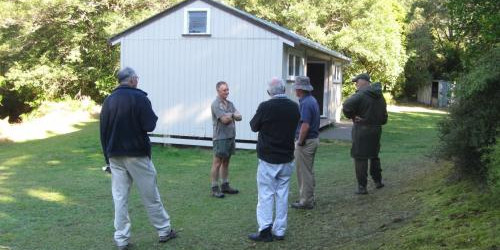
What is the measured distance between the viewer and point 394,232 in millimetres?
5379

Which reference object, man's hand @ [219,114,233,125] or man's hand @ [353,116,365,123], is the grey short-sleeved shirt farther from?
man's hand @ [353,116,365,123]

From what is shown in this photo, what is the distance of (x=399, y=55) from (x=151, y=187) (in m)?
27.5

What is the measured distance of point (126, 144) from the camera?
5555 mm

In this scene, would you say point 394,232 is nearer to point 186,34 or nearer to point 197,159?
point 197,159

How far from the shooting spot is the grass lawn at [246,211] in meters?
5.25

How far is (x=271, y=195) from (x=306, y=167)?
4.47 ft

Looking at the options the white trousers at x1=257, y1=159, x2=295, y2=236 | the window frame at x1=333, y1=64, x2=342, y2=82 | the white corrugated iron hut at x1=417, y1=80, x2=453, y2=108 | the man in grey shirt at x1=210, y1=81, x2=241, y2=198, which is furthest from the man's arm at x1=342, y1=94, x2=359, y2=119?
the white corrugated iron hut at x1=417, y1=80, x2=453, y2=108

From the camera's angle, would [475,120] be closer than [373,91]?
Yes

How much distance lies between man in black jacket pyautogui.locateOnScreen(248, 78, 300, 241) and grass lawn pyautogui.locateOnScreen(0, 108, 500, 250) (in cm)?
22

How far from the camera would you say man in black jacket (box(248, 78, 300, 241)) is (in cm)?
588

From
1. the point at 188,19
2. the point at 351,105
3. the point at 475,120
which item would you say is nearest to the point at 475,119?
the point at 475,120

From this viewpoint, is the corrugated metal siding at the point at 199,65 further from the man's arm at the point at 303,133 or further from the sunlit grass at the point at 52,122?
the man's arm at the point at 303,133

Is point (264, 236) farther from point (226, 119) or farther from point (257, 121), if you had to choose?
point (226, 119)

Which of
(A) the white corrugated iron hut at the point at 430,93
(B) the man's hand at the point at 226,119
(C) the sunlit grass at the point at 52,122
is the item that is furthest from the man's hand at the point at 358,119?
(A) the white corrugated iron hut at the point at 430,93
